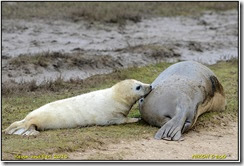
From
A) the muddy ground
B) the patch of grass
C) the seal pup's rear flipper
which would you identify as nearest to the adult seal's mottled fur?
the muddy ground

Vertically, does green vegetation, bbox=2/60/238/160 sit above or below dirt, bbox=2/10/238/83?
below

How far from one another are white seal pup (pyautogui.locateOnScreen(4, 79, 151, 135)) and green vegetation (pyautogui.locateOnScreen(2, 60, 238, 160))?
0.46ft

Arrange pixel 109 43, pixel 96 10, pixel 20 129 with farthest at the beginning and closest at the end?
pixel 96 10 → pixel 109 43 → pixel 20 129

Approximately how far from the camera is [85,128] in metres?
7.87

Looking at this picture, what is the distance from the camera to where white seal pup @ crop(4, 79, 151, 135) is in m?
7.79

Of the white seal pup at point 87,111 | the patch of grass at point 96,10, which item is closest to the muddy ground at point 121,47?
the patch of grass at point 96,10

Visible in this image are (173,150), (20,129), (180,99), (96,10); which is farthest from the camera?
(96,10)

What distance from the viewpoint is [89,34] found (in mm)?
15602

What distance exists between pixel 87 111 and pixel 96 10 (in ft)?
32.5

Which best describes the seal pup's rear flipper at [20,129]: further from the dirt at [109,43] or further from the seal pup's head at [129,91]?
the dirt at [109,43]

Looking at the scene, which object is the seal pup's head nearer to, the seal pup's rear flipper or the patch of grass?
the seal pup's rear flipper

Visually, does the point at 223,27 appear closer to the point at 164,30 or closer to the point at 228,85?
the point at 164,30

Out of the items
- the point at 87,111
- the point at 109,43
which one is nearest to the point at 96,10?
the point at 109,43

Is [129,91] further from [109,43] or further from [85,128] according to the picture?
[109,43]
